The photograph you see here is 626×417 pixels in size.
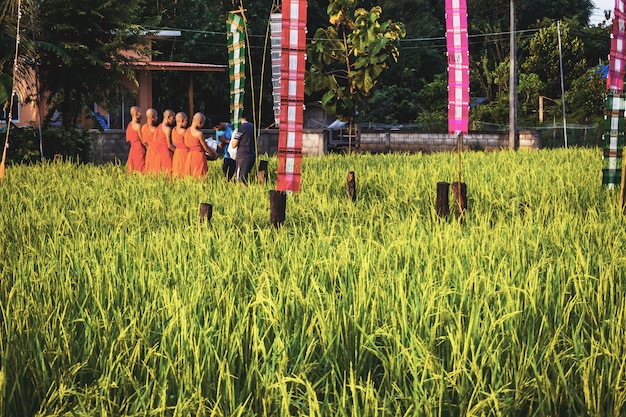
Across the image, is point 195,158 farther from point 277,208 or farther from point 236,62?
point 277,208

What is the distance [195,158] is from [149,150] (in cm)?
119

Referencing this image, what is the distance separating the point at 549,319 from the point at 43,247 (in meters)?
3.37

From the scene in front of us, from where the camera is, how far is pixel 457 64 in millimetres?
8055

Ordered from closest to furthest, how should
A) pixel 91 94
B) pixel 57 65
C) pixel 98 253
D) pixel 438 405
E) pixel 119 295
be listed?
pixel 438 405 < pixel 119 295 < pixel 98 253 < pixel 57 65 < pixel 91 94

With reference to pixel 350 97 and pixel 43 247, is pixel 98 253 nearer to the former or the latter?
Result: pixel 43 247

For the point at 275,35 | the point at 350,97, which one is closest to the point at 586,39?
the point at 350,97

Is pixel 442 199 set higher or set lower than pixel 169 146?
lower

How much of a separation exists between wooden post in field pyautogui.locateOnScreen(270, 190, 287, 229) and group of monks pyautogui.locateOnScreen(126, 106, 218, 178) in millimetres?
4679

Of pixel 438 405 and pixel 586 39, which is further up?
pixel 586 39

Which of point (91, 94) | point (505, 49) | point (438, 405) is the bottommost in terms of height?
point (438, 405)

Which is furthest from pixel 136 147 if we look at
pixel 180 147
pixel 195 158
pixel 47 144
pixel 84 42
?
pixel 84 42

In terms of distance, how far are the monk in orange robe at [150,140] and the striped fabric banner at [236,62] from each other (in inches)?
49.3

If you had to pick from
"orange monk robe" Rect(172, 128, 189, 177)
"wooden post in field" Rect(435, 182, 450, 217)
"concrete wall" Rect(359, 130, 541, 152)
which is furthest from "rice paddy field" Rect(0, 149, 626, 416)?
"concrete wall" Rect(359, 130, 541, 152)

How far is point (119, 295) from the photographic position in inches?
188
